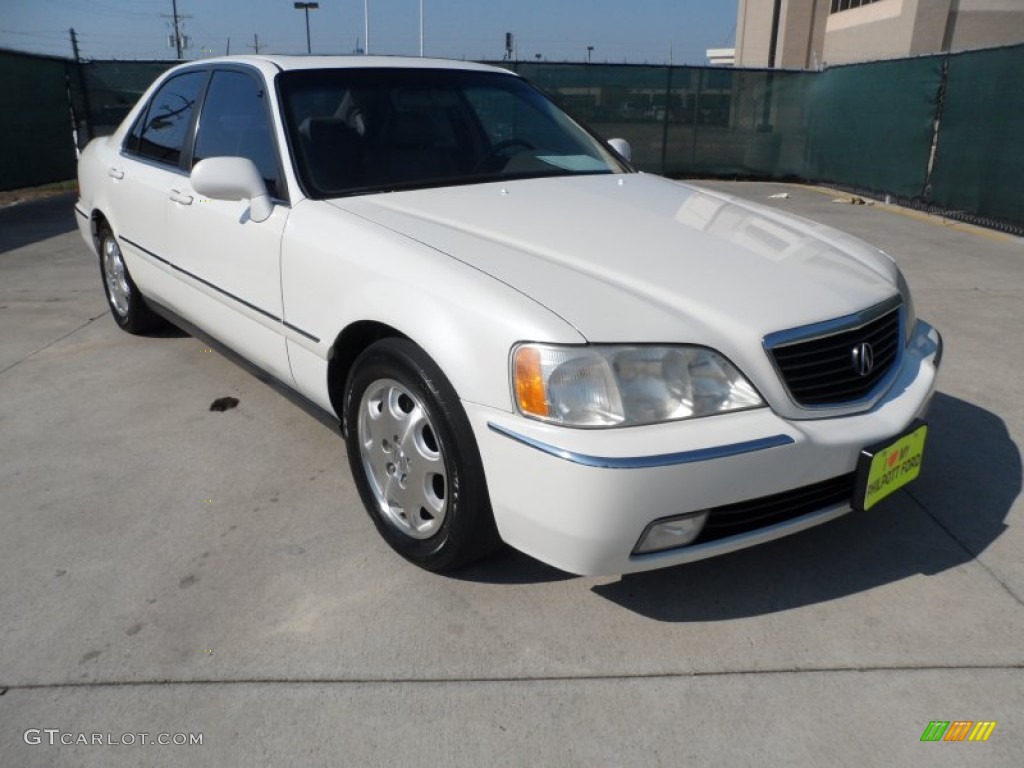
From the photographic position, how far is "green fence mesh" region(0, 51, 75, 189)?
1156cm

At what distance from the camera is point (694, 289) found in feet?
8.04

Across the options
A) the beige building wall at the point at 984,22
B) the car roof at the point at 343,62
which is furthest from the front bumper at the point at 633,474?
the beige building wall at the point at 984,22

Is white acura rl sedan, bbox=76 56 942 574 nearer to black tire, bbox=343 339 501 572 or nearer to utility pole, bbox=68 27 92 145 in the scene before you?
black tire, bbox=343 339 501 572

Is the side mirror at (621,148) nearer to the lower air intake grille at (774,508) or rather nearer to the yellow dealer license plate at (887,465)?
the yellow dealer license plate at (887,465)

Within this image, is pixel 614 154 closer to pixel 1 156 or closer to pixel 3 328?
pixel 3 328

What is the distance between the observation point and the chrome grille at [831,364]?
7.77 ft

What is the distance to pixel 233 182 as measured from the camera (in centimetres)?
315

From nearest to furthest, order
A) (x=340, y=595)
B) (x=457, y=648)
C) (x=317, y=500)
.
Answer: (x=457, y=648)
(x=340, y=595)
(x=317, y=500)

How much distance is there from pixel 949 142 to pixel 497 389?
1039cm

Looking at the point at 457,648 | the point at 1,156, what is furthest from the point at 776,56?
the point at 457,648

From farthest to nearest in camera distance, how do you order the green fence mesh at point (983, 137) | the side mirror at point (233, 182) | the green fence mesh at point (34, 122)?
the green fence mesh at point (34, 122), the green fence mesh at point (983, 137), the side mirror at point (233, 182)

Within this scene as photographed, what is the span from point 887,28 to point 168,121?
3268cm

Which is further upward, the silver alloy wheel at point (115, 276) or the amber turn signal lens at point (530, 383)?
the amber turn signal lens at point (530, 383)

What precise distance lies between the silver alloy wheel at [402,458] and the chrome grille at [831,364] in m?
1.02
